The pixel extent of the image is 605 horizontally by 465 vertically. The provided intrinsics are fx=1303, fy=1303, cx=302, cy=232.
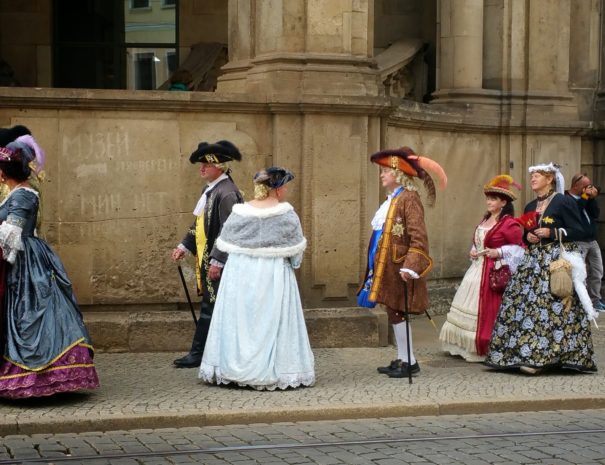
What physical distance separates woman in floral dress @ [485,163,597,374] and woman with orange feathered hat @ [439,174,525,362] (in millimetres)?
261

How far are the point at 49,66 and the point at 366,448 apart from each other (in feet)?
38.4

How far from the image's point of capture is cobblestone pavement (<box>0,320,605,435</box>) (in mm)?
8641

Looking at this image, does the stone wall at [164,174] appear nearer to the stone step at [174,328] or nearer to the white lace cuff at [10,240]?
the stone step at [174,328]

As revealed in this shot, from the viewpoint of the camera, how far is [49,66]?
18.4 m

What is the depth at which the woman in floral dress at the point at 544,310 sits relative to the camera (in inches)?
412

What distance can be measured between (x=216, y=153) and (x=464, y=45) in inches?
241

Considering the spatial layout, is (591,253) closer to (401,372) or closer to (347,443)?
(401,372)

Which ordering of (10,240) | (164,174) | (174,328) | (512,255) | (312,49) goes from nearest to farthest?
1. (10,240)
2. (512,255)
3. (174,328)
4. (164,174)
5. (312,49)

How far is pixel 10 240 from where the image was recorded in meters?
8.75

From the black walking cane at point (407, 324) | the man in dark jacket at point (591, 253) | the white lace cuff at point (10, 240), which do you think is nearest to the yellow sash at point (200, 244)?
the black walking cane at point (407, 324)

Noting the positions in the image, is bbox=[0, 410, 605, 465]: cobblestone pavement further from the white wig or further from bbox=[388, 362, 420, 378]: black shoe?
the white wig

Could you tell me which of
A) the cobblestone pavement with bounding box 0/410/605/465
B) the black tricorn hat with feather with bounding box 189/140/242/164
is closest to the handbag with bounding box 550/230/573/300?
the cobblestone pavement with bounding box 0/410/605/465

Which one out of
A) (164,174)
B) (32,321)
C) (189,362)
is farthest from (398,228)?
(32,321)

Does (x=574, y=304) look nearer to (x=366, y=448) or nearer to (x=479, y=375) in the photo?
(x=479, y=375)
